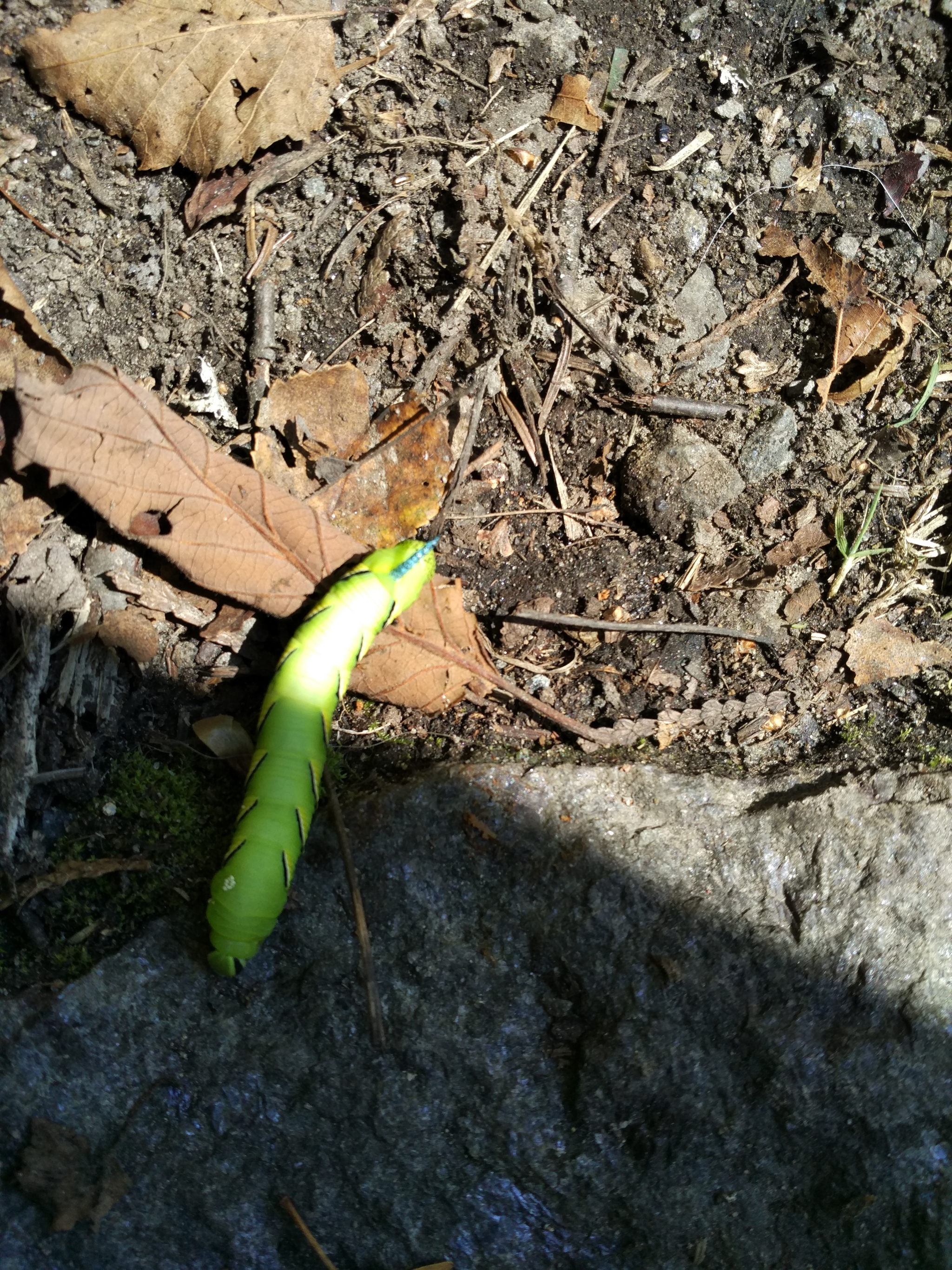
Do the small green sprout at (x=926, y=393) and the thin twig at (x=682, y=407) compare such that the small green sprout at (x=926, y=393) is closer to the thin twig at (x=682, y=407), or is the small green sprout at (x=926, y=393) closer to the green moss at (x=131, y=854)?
the thin twig at (x=682, y=407)

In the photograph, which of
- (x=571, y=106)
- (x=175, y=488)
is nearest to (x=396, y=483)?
(x=175, y=488)

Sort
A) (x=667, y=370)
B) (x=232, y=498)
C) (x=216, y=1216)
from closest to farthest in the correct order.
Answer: (x=216, y=1216), (x=232, y=498), (x=667, y=370)

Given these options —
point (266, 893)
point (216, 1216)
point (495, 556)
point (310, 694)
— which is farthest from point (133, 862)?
point (495, 556)

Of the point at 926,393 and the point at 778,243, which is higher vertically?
the point at 778,243

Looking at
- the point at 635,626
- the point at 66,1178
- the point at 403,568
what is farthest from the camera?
the point at 635,626

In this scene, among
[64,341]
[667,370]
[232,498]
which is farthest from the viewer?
[667,370]

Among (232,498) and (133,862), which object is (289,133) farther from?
(133,862)

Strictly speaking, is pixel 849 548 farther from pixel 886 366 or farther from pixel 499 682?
pixel 499 682

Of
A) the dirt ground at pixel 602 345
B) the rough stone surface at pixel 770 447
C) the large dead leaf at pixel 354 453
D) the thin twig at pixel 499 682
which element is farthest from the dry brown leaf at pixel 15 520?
the rough stone surface at pixel 770 447
